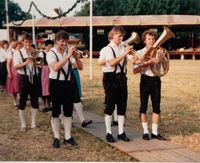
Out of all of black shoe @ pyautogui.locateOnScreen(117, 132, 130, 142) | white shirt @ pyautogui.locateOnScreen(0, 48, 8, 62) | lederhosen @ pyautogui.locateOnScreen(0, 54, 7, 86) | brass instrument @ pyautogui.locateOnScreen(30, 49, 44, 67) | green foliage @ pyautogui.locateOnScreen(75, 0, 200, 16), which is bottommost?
black shoe @ pyautogui.locateOnScreen(117, 132, 130, 142)

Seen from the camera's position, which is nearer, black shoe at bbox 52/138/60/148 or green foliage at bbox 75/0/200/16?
black shoe at bbox 52/138/60/148

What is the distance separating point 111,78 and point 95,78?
36.5 feet

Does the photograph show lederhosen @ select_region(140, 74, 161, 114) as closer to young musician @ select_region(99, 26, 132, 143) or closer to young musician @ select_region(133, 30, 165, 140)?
young musician @ select_region(133, 30, 165, 140)

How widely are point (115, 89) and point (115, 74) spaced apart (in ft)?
0.72

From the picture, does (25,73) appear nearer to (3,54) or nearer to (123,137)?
(123,137)

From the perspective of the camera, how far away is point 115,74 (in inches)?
259

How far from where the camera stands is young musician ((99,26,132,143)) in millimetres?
6469

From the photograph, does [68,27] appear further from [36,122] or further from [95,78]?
[36,122]

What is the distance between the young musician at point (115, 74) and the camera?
647cm

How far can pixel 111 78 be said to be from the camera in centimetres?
661

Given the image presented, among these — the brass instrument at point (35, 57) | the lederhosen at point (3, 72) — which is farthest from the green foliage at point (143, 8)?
the brass instrument at point (35, 57)

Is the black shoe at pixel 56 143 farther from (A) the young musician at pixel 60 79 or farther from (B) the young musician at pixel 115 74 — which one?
(B) the young musician at pixel 115 74

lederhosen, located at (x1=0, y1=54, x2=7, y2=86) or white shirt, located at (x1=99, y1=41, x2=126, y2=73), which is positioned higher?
white shirt, located at (x1=99, y1=41, x2=126, y2=73)

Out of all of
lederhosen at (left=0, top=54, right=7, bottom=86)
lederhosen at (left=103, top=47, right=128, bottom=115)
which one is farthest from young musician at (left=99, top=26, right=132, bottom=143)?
lederhosen at (left=0, top=54, right=7, bottom=86)
